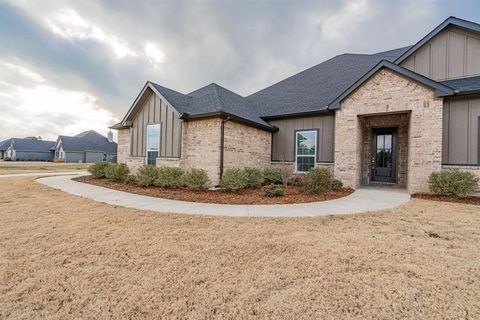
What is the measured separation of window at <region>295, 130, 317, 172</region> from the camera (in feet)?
38.4

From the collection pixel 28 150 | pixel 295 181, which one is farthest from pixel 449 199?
pixel 28 150

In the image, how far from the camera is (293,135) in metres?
12.4

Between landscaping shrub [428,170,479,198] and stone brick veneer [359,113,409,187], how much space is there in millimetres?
2706

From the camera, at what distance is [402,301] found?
7.27ft

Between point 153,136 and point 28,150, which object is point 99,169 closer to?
point 153,136

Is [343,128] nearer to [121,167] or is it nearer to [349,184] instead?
[349,184]

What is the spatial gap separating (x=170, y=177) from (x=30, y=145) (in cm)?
6053

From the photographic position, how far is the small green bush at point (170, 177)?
9.23 metres

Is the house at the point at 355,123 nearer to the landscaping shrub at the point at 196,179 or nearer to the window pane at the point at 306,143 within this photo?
the window pane at the point at 306,143

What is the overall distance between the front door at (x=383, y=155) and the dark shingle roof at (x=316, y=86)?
3258 mm

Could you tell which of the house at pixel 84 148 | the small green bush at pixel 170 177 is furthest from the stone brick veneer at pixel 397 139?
the house at pixel 84 148

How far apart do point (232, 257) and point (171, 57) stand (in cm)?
1563

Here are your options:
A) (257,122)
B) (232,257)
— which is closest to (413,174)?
(257,122)

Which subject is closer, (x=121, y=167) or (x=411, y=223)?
(x=411, y=223)
